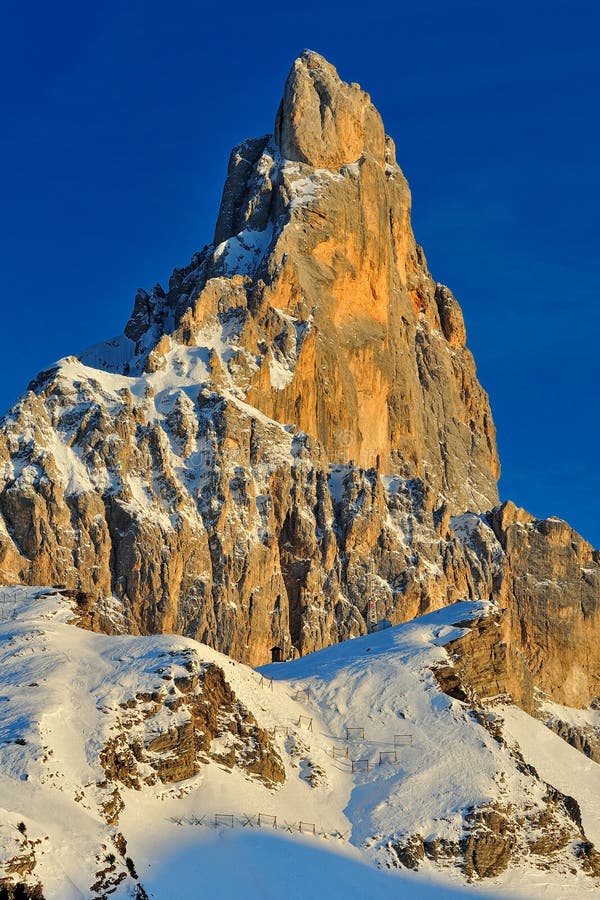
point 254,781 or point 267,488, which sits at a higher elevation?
point 267,488

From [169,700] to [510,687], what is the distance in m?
33.8

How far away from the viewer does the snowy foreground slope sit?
93.5 meters

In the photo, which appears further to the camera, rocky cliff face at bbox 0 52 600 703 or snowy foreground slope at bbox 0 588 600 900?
rocky cliff face at bbox 0 52 600 703

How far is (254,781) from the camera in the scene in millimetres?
107250

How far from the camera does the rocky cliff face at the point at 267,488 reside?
151 meters

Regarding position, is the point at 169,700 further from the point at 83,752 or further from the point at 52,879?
the point at 52,879

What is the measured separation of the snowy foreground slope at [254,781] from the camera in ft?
307

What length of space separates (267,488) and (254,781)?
191 feet

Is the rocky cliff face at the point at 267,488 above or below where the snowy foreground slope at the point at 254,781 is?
above

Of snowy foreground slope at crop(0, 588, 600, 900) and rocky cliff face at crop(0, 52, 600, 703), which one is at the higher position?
rocky cliff face at crop(0, 52, 600, 703)

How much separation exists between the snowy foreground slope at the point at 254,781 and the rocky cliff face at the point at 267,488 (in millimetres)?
14975

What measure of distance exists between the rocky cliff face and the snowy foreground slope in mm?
14975

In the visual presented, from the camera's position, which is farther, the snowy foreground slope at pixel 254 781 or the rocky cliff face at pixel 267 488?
the rocky cliff face at pixel 267 488

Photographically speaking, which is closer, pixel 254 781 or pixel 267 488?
pixel 254 781
